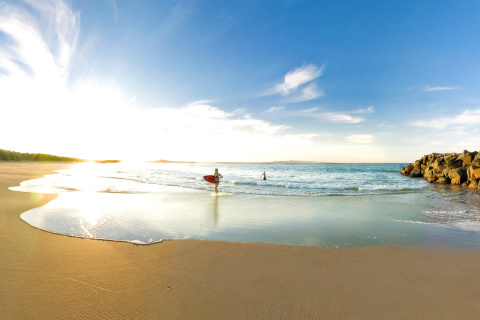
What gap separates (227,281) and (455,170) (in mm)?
30850

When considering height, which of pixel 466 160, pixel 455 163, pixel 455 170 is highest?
pixel 466 160

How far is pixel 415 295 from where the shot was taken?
3.55m

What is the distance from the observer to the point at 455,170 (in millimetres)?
24406

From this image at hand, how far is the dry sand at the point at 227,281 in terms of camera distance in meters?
3.07

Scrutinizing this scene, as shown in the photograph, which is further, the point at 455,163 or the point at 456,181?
the point at 455,163

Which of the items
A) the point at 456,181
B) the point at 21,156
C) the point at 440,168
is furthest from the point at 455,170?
the point at 21,156

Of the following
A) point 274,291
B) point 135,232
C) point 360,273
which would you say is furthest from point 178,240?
point 360,273

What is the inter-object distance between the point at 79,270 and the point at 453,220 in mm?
11928

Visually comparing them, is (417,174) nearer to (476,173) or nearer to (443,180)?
(443,180)

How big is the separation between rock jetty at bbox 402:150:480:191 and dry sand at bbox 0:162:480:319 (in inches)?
863

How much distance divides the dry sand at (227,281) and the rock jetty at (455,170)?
71.9 ft

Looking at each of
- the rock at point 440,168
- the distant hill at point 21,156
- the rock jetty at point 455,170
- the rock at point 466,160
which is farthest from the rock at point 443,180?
the distant hill at point 21,156

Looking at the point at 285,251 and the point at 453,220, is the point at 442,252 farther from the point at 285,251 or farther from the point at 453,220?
the point at 453,220

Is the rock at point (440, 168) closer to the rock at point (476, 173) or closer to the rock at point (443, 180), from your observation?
the rock at point (443, 180)
